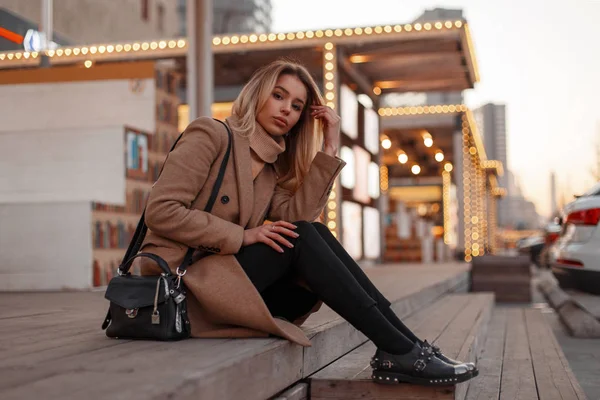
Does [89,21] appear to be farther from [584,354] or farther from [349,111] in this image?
[584,354]

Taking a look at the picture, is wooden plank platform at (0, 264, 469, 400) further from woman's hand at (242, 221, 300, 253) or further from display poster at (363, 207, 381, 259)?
display poster at (363, 207, 381, 259)

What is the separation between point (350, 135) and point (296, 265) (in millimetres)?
12746

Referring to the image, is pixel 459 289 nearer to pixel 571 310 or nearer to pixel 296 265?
pixel 571 310

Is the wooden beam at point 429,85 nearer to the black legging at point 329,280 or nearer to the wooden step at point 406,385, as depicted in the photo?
the wooden step at point 406,385

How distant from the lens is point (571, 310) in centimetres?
790

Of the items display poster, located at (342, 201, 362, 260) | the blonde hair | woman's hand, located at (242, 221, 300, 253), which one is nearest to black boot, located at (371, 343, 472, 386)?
woman's hand, located at (242, 221, 300, 253)

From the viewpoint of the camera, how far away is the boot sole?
3055mm

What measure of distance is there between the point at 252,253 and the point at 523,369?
2.07 metres

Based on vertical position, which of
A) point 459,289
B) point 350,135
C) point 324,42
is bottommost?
point 459,289

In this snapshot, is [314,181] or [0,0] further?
[0,0]

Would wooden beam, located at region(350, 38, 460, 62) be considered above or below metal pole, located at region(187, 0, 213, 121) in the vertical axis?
above

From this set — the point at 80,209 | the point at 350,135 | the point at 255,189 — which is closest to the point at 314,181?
the point at 255,189

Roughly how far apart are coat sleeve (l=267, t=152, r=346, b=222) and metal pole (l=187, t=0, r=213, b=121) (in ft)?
17.7

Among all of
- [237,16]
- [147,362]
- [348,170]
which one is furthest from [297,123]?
[237,16]
